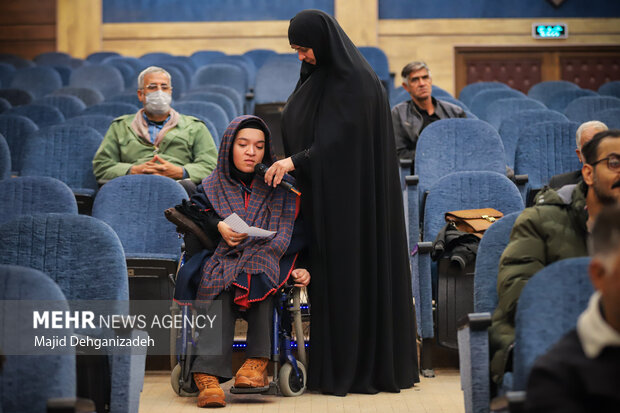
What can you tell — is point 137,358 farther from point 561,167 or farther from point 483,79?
point 483,79

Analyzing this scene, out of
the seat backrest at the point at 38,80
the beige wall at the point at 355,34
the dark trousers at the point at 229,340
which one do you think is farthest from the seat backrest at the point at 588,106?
the seat backrest at the point at 38,80

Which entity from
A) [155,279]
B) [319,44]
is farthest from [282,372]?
[319,44]

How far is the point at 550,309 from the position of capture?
181 centimetres

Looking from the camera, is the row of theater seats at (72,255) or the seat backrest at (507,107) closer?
the row of theater seats at (72,255)

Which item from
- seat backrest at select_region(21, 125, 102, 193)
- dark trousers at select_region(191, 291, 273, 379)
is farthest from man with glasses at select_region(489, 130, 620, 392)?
seat backrest at select_region(21, 125, 102, 193)

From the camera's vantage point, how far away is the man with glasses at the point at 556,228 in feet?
7.02

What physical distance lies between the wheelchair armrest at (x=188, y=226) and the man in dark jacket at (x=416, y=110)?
6.12 feet

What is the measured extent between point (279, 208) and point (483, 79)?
6017 mm

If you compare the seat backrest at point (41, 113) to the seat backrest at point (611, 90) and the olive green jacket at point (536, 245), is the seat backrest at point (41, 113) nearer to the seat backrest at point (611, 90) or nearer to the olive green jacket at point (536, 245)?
the olive green jacket at point (536, 245)

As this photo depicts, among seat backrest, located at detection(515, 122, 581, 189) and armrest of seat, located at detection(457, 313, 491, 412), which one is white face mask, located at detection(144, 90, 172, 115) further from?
armrest of seat, located at detection(457, 313, 491, 412)

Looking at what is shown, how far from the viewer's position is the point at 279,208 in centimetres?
303

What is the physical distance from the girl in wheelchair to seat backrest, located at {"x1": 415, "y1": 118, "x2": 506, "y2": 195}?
3.82ft

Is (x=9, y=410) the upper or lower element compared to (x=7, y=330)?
lower

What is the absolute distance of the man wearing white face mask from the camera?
3.96 meters
